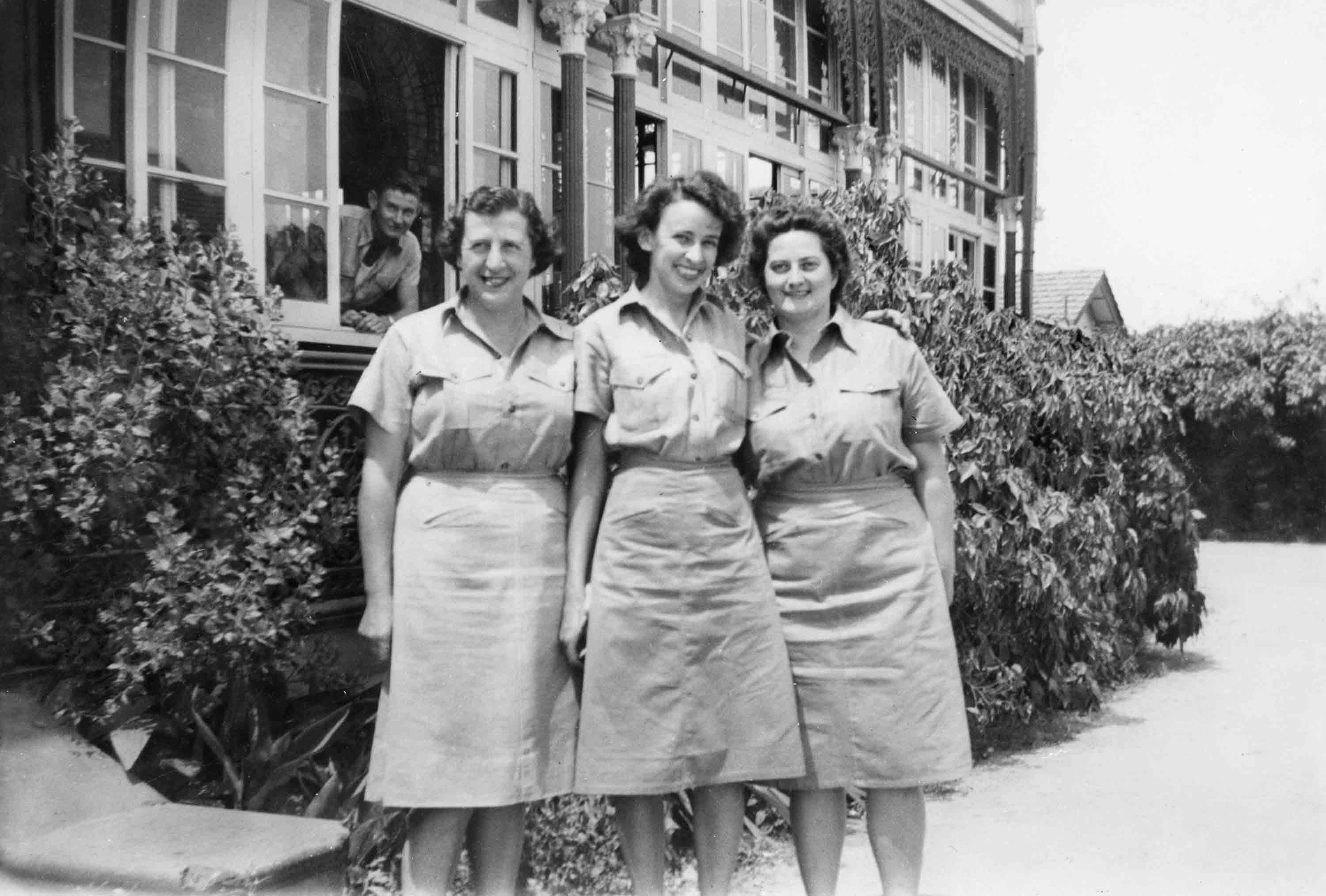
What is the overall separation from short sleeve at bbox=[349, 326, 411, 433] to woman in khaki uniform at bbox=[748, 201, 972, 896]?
3.06 feet

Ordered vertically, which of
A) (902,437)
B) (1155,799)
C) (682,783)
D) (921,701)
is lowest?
(1155,799)

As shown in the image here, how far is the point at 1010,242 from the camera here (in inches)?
620

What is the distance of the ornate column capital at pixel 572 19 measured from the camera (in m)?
7.34

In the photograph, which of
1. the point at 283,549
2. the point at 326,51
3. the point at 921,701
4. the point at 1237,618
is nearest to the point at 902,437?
the point at 921,701

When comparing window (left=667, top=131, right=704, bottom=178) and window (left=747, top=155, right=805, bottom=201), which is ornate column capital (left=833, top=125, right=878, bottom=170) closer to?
window (left=747, top=155, right=805, bottom=201)

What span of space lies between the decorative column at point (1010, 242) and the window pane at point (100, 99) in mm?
12470

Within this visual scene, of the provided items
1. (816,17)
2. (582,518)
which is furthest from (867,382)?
(816,17)

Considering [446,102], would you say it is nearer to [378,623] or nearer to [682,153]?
[682,153]

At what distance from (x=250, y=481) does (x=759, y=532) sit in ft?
5.72

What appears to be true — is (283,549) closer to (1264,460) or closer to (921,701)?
(921,701)

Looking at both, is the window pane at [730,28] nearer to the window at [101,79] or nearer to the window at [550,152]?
the window at [550,152]

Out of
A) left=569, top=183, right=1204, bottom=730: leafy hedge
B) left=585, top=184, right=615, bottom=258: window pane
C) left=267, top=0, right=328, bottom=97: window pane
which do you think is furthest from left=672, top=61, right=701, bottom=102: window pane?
left=569, top=183, right=1204, bottom=730: leafy hedge

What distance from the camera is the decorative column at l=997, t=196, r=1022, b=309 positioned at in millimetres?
15328

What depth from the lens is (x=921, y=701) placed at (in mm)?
3064
